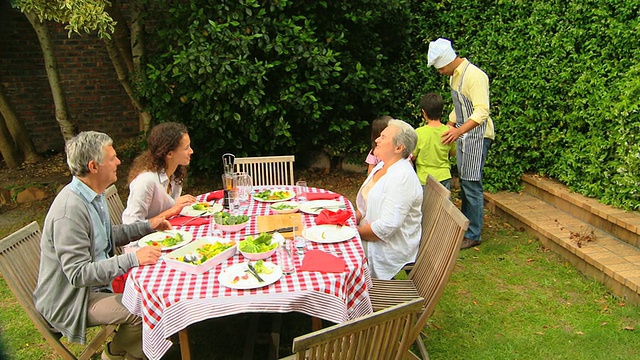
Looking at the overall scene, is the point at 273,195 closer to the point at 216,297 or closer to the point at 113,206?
the point at 113,206

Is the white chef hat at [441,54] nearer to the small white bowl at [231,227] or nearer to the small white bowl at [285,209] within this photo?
the small white bowl at [285,209]

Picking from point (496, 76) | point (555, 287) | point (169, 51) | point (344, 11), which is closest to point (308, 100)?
point (344, 11)

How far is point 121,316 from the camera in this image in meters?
2.86

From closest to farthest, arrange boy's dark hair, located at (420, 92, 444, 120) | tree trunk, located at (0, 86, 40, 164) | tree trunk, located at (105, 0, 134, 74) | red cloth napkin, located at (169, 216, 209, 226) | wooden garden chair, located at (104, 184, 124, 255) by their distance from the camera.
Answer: red cloth napkin, located at (169, 216, 209, 226), wooden garden chair, located at (104, 184, 124, 255), boy's dark hair, located at (420, 92, 444, 120), tree trunk, located at (105, 0, 134, 74), tree trunk, located at (0, 86, 40, 164)

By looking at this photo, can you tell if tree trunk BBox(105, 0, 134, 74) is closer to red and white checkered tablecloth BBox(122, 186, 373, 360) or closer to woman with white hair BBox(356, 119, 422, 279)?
woman with white hair BBox(356, 119, 422, 279)

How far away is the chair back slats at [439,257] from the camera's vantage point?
289 cm

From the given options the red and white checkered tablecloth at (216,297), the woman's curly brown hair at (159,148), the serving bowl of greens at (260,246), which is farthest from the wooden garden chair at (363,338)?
the woman's curly brown hair at (159,148)

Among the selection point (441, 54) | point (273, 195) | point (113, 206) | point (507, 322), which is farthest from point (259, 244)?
point (441, 54)

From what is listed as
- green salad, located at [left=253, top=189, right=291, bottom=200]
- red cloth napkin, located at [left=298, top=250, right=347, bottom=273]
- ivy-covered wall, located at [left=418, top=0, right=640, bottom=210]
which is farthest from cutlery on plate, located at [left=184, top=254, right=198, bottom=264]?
ivy-covered wall, located at [left=418, top=0, right=640, bottom=210]

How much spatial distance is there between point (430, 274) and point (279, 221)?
1049mm

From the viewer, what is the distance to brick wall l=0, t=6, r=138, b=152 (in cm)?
823

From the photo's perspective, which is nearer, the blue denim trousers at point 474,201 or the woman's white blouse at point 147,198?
the woman's white blouse at point 147,198

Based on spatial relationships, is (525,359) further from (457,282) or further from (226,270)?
(226,270)

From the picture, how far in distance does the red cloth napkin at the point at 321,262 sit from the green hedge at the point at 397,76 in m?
3.46
